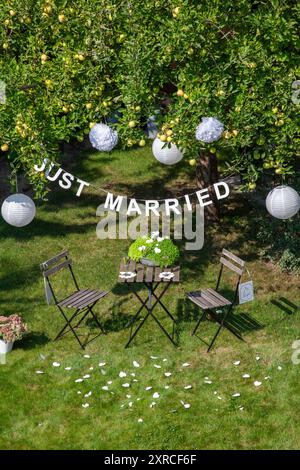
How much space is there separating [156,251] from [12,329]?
2.29 metres

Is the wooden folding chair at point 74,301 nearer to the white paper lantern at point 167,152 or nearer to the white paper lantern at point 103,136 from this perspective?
the white paper lantern at point 103,136

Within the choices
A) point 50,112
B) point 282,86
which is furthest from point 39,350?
point 282,86

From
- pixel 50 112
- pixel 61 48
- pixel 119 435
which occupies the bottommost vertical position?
pixel 119 435

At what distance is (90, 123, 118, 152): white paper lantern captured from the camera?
1051cm

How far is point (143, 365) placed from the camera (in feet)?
34.8

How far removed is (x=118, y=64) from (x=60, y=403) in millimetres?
4528

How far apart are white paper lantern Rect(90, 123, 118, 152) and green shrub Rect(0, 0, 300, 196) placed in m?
0.20

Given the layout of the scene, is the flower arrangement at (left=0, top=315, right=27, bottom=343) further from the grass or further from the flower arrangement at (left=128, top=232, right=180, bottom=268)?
the flower arrangement at (left=128, top=232, right=180, bottom=268)

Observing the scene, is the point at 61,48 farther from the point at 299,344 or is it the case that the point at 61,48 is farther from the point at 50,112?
the point at 299,344

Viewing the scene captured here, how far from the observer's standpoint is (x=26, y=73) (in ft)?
35.3

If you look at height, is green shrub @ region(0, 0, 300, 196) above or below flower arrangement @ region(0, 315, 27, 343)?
above

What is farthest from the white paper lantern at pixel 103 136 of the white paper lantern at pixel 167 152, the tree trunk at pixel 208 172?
the tree trunk at pixel 208 172

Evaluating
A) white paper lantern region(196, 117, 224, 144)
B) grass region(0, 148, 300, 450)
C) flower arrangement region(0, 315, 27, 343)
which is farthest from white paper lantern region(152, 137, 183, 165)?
flower arrangement region(0, 315, 27, 343)

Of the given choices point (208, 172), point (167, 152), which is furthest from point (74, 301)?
point (208, 172)
